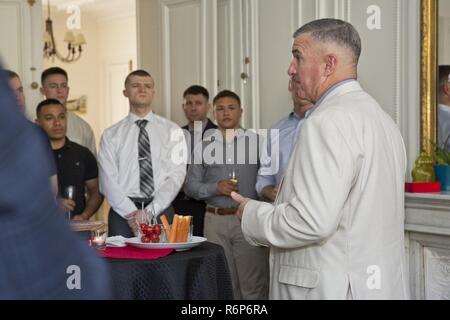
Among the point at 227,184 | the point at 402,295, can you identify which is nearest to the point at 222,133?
the point at 227,184

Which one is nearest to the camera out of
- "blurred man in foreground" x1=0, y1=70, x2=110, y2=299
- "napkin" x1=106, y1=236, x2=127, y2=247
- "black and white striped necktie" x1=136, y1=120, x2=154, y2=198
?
"blurred man in foreground" x1=0, y1=70, x2=110, y2=299

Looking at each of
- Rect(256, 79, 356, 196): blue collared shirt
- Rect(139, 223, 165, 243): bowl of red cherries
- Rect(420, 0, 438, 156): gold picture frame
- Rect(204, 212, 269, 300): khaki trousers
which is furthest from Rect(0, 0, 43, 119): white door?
Rect(420, 0, 438, 156): gold picture frame

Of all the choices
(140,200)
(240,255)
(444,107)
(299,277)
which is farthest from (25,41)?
(299,277)

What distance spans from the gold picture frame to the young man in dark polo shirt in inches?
85.7

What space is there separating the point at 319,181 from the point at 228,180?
2554mm

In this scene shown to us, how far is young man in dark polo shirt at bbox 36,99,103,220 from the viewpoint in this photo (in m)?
4.32

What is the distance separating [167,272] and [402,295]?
1033 mm

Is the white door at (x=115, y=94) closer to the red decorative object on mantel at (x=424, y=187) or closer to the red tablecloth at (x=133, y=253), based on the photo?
the red decorative object on mantel at (x=424, y=187)

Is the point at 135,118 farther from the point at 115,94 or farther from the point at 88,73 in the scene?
the point at 88,73

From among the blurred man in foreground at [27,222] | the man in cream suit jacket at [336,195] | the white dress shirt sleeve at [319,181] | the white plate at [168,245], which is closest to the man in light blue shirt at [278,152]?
the white plate at [168,245]

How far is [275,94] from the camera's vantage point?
5.09 metres

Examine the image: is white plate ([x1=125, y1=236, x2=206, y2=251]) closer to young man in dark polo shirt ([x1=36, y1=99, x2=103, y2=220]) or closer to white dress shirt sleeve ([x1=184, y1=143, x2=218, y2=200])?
young man in dark polo shirt ([x1=36, y1=99, x2=103, y2=220])

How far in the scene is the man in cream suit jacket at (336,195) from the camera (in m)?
1.94

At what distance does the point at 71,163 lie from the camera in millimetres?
4414
